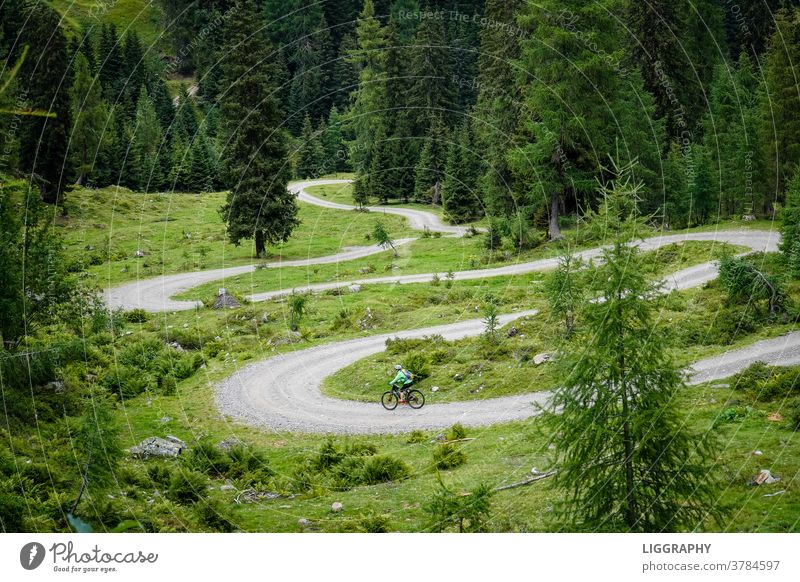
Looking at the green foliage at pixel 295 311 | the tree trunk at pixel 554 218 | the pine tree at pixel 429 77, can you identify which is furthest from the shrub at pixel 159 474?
the pine tree at pixel 429 77

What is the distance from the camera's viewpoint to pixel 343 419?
969 inches

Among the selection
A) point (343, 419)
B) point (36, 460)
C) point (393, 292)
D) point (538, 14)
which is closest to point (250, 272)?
point (393, 292)

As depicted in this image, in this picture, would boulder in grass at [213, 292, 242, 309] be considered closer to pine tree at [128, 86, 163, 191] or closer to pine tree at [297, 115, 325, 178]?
pine tree at [128, 86, 163, 191]

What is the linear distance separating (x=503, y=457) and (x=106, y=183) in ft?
246

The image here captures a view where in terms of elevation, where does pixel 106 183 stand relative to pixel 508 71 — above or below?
below

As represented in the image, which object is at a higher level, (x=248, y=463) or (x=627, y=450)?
(x=627, y=450)

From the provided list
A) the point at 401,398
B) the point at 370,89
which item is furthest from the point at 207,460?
the point at 370,89

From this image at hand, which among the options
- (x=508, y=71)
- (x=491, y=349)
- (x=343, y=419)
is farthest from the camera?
(x=508, y=71)

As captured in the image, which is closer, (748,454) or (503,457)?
(748,454)

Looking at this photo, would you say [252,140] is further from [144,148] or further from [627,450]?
[627,450]

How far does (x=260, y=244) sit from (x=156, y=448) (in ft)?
117

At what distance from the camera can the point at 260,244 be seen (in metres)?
54.8

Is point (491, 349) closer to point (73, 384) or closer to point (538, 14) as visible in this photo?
point (73, 384)

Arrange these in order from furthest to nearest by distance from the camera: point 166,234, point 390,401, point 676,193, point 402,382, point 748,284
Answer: point 166,234 < point 676,193 < point 748,284 < point 390,401 < point 402,382
